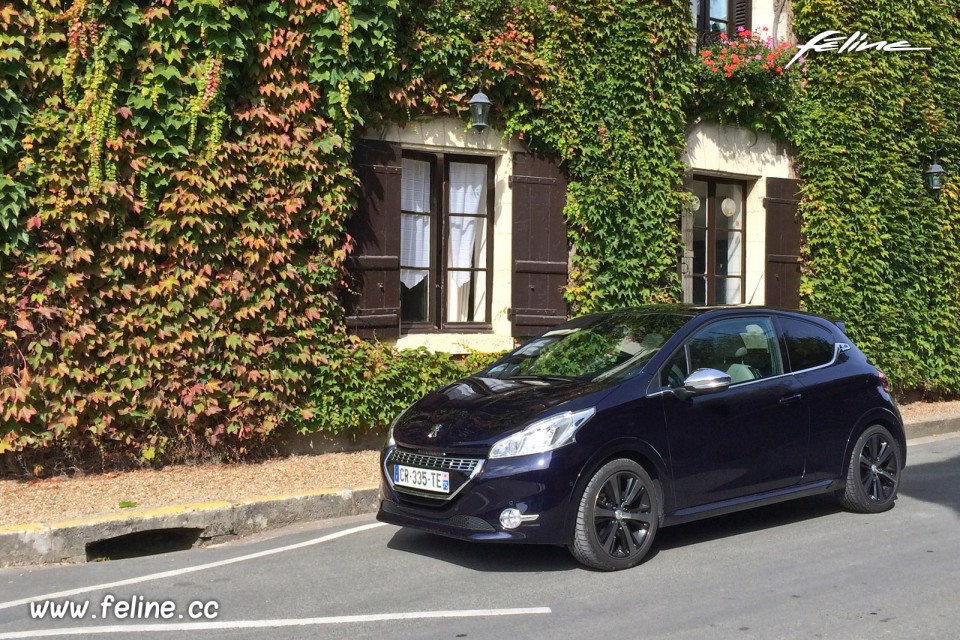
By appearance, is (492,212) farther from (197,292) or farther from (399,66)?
(197,292)

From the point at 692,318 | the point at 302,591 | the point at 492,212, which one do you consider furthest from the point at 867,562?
the point at 492,212

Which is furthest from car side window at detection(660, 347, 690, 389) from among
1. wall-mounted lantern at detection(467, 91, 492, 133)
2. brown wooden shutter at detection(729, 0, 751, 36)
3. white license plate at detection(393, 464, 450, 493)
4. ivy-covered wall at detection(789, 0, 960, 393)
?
brown wooden shutter at detection(729, 0, 751, 36)

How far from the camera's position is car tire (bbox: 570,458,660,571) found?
18.7 feet

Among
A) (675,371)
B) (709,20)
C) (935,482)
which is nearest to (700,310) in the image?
(675,371)

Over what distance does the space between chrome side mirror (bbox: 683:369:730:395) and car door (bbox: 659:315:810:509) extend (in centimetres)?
9

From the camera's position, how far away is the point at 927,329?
48.3 ft

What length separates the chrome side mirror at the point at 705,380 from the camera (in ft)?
20.1

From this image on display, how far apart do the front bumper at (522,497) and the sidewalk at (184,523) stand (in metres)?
2.25

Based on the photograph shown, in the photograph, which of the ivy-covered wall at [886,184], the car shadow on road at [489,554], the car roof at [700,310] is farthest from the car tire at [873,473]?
the ivy-covered wall at [886,184]

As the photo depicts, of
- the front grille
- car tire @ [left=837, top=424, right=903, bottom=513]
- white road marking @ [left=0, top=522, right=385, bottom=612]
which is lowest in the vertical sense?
white road marking @ [left=0, top=522, right=385, bottom=612]

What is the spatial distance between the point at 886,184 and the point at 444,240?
23.6ft

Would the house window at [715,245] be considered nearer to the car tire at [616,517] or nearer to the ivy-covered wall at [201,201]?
the ivy-covered wall at [201,201]

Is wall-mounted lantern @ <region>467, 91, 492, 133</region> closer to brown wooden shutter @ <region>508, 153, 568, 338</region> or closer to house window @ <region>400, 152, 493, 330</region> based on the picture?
house window @ <region>400, 152, 493, 330</region>

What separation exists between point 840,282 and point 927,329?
194 cm
